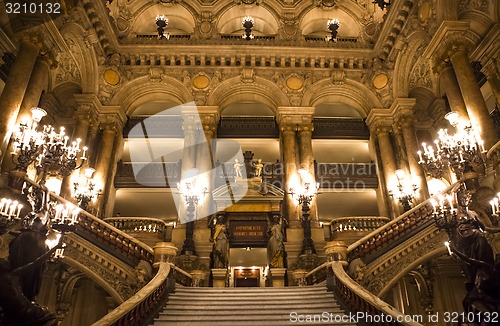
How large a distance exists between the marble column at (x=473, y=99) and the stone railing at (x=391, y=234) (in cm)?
201

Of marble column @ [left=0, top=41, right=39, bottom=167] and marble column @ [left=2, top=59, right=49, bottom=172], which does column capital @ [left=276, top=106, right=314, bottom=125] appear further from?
marble column @ [left=0, top=41, right=39, bottom=167]

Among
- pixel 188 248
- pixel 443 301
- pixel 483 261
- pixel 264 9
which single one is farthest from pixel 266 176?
pixel 483 261

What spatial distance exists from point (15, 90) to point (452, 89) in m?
13.6

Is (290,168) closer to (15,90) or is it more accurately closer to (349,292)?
(349,292)

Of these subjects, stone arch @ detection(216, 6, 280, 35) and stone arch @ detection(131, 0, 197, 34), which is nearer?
stone arch @ detection(131, 0, 197, 34)

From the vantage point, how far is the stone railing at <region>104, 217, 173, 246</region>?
13.8m

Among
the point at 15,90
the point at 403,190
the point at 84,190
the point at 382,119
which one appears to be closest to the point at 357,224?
the point at 403,190

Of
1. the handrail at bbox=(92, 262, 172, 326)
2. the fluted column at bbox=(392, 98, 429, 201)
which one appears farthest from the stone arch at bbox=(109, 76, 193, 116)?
the handrail at bbox=(92, 262, 172, 326)

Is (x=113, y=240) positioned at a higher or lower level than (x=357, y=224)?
lower

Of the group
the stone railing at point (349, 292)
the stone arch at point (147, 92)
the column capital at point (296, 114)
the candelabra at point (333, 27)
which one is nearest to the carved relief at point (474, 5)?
the candelabra at point (333, 27)

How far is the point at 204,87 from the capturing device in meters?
17.0

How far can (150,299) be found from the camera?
7504 millimetres

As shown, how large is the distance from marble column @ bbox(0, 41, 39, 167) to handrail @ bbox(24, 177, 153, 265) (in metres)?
2.75

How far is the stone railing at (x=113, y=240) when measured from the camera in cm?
1000
